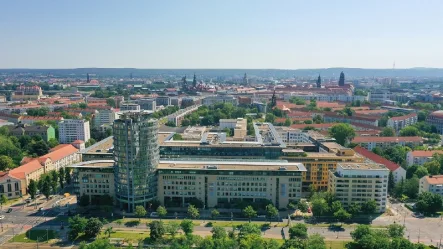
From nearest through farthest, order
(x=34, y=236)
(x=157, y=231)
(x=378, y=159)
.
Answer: (x=157, y=231), (x=34, y=236), (x=378, y=159)

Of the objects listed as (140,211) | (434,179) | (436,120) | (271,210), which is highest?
(436,120)

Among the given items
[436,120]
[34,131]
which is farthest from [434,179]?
[34,131]

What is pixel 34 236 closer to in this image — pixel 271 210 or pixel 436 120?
pixel 271 210

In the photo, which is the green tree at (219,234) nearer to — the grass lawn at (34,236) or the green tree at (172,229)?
the green tree at (172,229)

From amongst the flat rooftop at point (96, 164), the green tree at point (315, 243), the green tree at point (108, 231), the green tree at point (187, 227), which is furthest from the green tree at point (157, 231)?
the green tree at point (315, 243)

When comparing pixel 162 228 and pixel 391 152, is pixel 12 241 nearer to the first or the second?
pixel 162 228

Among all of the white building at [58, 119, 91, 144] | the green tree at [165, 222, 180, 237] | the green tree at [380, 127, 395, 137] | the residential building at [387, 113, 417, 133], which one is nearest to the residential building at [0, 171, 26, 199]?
the green tree at [165, 222, 180, 237]

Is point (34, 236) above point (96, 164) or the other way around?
the other way around
